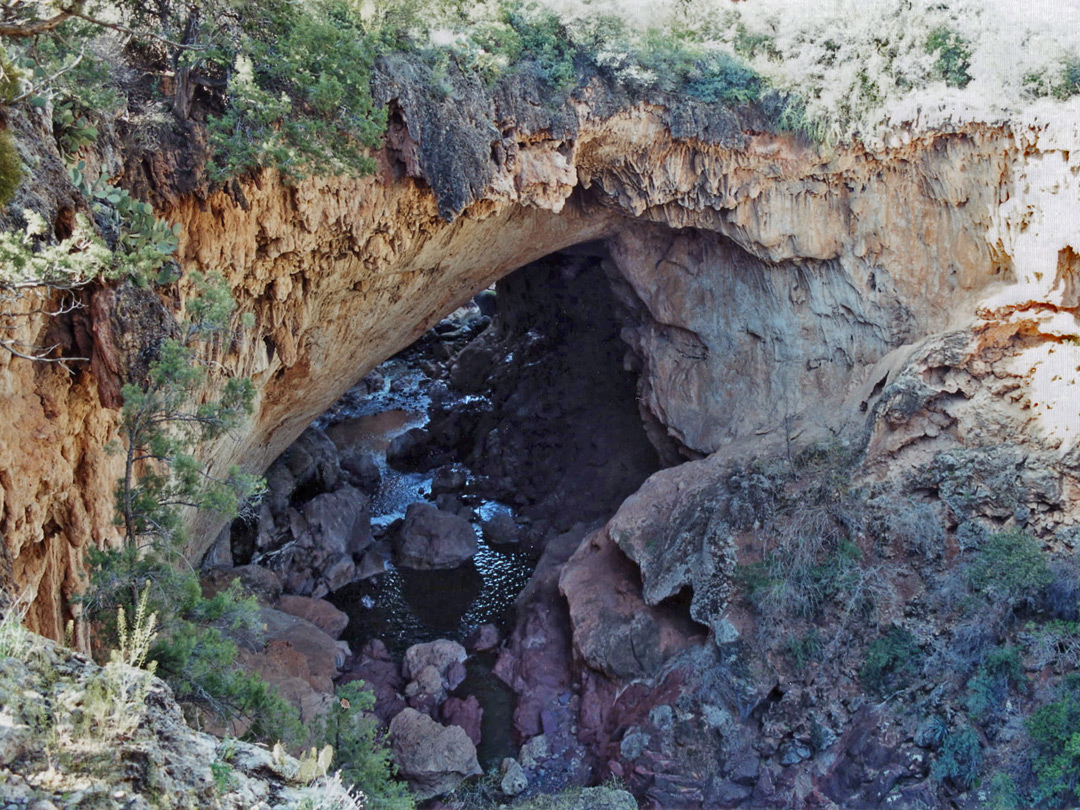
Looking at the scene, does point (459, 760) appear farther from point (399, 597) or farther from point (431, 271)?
point (431, 271)

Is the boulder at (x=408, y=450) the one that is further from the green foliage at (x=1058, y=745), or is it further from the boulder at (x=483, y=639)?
the green foliage at (x=1058, y=745)

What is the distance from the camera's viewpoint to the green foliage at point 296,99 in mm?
9625

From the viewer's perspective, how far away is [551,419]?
2317 centimetres

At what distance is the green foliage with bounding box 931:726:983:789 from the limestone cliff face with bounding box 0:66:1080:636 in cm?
375

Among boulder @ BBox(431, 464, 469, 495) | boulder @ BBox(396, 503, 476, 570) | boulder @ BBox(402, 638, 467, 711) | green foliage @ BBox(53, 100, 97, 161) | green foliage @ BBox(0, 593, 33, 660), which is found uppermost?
green foliage @ BBox(53, 100, 97, 161)

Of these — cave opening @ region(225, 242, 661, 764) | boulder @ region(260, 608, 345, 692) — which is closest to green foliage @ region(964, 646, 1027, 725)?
cave opening @ region(225, 242, 661, 764)

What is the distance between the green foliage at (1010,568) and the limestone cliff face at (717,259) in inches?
32.4

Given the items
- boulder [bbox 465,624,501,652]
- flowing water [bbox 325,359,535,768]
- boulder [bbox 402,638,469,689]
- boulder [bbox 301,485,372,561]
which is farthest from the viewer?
boulder [bbox 301,485,372,561]

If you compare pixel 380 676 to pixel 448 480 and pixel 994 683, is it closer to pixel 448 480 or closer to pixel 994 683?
pixel 448 480

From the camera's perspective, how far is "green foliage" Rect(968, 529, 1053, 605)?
12188mm

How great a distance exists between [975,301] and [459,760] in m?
11.2

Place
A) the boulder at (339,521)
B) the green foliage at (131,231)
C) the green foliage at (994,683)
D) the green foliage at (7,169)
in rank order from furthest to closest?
the boulder at (339,521)
the green foliage at (994,683)
the green foliage at (131,231)
the green foliage at (7,169)

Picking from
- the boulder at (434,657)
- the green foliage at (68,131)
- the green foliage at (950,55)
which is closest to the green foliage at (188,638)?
the green foliage at (68,131)

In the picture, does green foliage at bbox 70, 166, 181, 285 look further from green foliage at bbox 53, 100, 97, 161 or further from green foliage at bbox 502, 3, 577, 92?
green foliage at bbox 502, 3, 577, 92
